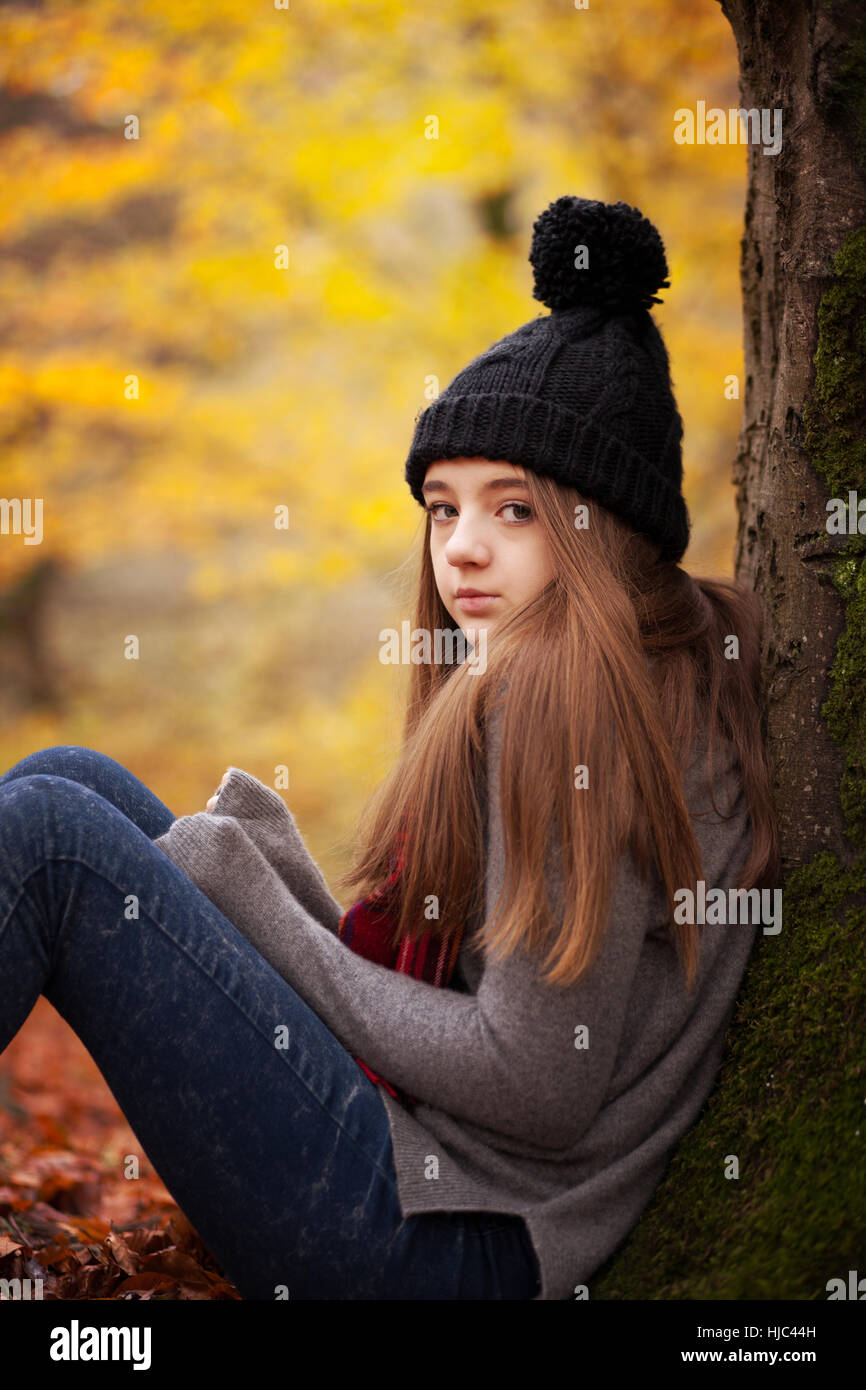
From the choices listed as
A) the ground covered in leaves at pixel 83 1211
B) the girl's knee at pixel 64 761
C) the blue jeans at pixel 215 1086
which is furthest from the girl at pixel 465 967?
the ground covered in leaves at pixel 83 1211

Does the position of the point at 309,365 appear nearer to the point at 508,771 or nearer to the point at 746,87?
the point at 746,87

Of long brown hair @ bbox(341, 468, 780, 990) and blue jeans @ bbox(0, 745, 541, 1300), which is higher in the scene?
long brown hair @ bbox(341, 468, 780, 990)

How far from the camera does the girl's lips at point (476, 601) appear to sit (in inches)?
74.0

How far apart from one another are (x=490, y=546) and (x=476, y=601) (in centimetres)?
10

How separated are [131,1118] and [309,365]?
5587mm

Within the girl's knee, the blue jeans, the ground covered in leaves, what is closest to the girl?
the blue jeans

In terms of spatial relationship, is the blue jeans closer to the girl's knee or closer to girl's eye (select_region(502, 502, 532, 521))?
the girl's knee

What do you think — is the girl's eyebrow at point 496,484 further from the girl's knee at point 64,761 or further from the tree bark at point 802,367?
the girl's knee at point 64,761

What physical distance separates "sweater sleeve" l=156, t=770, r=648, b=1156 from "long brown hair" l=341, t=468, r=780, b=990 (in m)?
0.06

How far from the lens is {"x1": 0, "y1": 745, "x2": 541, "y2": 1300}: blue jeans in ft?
5.14

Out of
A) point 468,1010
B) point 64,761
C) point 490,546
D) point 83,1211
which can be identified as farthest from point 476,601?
point 83,1211

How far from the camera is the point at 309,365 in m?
6.57

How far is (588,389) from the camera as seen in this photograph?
189 cm

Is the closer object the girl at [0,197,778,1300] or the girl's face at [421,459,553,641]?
the girl at [0,197,778,1300]
